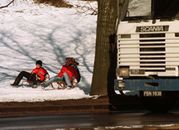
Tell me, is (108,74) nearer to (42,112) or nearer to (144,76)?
(42,112)

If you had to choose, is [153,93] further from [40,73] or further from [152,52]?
[40,73]

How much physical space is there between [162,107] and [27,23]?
2187cm

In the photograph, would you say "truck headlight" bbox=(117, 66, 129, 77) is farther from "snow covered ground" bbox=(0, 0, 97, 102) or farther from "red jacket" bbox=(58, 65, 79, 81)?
"red jacket" bbox=(58, 65, 79, 81)

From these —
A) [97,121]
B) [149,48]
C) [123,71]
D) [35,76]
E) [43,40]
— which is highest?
[149,48]

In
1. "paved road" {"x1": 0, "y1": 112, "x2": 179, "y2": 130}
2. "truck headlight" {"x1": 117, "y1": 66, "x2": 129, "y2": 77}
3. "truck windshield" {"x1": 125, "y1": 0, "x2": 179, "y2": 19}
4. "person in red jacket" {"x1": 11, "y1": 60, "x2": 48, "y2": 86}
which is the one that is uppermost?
"truck windshield" {"x1": 125, "y1": 0, "x2": 179, "y2": 19}

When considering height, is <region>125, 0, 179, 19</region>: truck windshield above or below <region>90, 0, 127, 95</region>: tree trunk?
above

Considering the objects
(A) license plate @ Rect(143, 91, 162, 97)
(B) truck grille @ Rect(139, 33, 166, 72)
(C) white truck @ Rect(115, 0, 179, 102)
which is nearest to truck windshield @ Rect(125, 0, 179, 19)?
(C) white truck @ Rect(115, 0, 179, 102)

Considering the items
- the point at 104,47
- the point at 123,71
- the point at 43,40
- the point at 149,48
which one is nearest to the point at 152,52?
the point at 149,48

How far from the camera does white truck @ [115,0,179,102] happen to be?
14625 millimetres

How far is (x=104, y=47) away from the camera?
18.9 metres

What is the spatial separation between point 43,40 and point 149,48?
66.5 feet

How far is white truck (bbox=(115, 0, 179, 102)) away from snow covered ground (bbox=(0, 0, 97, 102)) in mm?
4914

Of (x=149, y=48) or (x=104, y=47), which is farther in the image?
(x=104, y=47)

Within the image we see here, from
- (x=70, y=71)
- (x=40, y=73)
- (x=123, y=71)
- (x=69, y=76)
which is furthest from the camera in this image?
(x=40, y=73)
